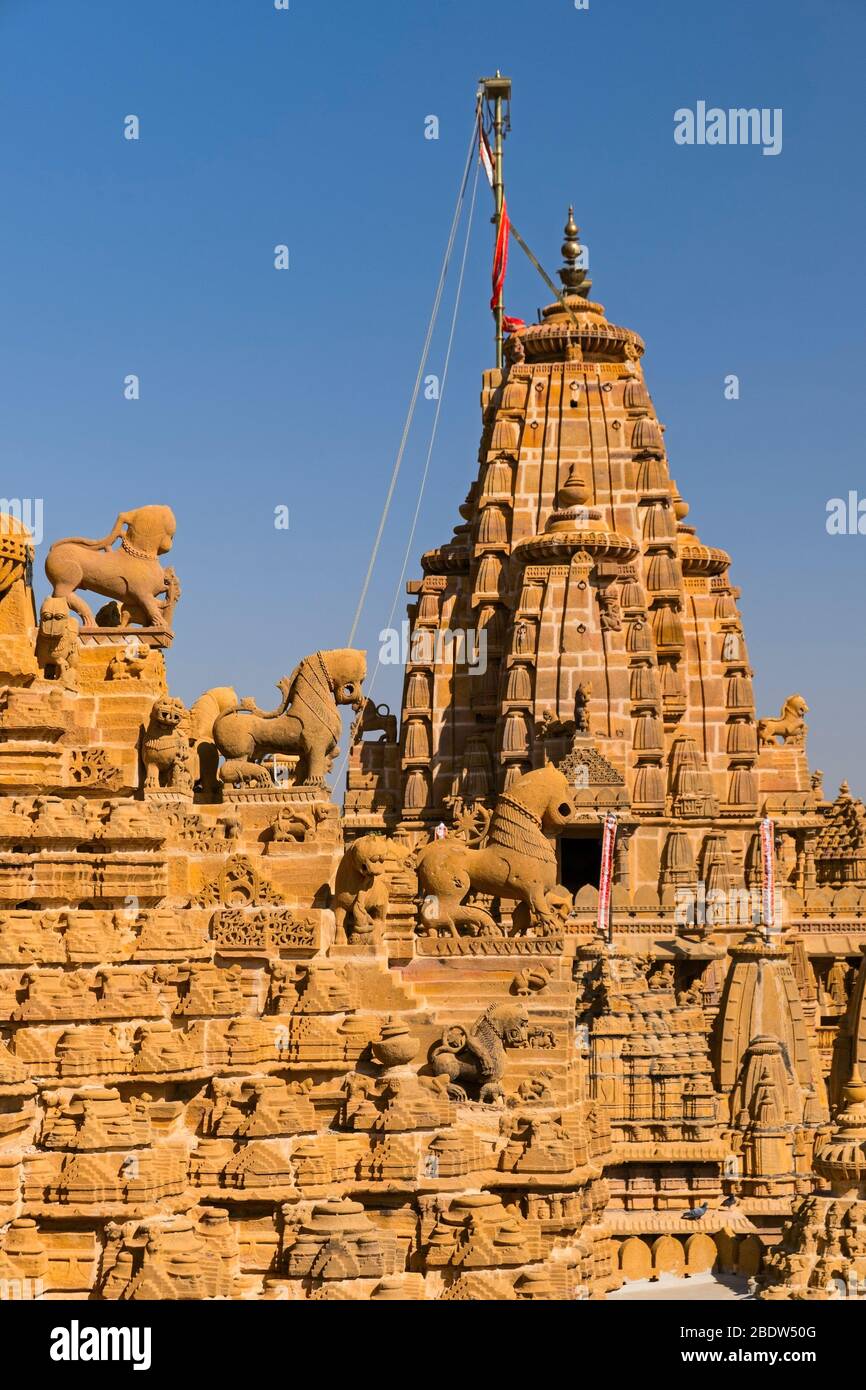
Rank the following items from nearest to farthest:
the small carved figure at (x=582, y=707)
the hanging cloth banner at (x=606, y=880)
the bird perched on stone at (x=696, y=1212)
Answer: the bird perched on stone at (x=696, y=1212) → the hanging cloth banner at (x=606, y=880) → the small carved figure at (x=582, y=707)

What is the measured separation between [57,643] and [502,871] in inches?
386

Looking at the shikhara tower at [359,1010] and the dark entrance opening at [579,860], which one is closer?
the shikhara tower at [359,1010]

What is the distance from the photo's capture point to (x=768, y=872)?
85062 mm

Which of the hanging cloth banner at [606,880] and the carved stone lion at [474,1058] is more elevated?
the hanging cloth banner at [606,880]

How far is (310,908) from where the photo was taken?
185 ft

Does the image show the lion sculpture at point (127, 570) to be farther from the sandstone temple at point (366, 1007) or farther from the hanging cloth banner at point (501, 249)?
the hanging cloth banner at point (501, 249)

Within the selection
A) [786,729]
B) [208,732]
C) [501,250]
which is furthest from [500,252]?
[208,732]

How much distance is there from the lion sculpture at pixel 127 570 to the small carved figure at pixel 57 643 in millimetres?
1626

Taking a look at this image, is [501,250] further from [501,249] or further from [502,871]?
[502,871]

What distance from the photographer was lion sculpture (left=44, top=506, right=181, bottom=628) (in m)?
60.2

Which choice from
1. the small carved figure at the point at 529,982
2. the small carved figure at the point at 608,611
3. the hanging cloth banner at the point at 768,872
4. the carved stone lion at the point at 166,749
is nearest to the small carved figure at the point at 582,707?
the small carved figure at the point at 608,611

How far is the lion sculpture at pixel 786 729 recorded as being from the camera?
9281 cm

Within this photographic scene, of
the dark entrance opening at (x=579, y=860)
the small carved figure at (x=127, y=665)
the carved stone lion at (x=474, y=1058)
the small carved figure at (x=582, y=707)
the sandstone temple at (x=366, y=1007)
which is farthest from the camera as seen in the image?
the dark entrance opening at (x=579, y=860)

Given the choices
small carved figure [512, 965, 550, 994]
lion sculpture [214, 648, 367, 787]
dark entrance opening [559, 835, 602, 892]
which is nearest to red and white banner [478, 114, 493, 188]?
dark entrance opening [559, 835, 602, 892]
